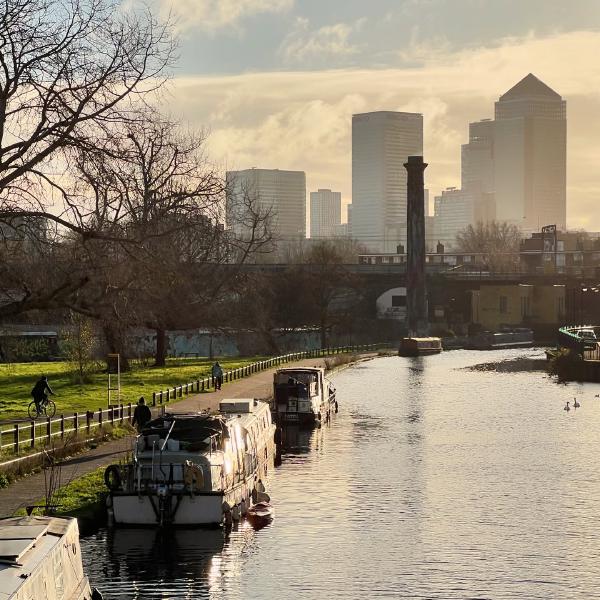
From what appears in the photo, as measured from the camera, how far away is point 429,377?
10669cm

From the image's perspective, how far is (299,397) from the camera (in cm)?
6775

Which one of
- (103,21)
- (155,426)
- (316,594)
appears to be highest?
(103,21)

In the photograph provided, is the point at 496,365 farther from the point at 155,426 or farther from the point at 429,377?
the point at 155,426

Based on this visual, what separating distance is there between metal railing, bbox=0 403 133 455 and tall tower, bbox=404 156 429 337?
374 ft

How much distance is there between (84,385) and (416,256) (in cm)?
10008

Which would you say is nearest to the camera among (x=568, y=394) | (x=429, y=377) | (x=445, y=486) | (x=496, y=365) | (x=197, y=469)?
(x=197, y=469)

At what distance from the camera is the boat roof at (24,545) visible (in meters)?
21.9

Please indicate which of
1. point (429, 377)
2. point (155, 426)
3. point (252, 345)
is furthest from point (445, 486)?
point (252, 345)

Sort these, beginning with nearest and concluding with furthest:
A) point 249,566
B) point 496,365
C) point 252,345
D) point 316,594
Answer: point 316,594
point 249,566
point 496,365
point 252,345

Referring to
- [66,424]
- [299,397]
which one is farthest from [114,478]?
[299,397]

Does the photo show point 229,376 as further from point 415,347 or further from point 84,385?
point 415,347

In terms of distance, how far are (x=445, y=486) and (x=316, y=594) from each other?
1677 cm

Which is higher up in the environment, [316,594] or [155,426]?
[155,426]

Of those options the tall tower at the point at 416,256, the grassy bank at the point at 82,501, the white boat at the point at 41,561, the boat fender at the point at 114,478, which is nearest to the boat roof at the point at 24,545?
the white boat at the point at 41,561
